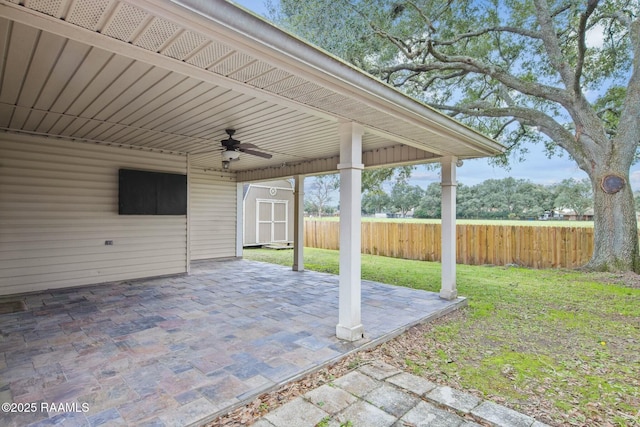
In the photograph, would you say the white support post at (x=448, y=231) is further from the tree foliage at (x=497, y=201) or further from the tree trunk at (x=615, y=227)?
the tree foliage at (x=497, y=201)

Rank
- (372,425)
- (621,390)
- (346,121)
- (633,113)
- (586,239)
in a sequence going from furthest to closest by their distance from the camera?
(586,239) < (633,113) < (346,121) < (621,390) < (372,425)

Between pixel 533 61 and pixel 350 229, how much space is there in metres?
9.65

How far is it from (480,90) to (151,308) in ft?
37.7

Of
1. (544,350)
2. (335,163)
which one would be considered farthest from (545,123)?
(544,350)

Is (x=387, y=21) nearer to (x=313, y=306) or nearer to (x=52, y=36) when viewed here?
(x=313, y=306)

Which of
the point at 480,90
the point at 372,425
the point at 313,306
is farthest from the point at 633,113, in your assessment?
the point at 372,425

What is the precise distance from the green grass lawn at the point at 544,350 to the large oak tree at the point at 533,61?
9.14 feet

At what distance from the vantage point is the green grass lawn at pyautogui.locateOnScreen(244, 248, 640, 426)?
254cm

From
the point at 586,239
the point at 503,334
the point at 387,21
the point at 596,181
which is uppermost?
the point at 387,21

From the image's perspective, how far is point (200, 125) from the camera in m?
4.57

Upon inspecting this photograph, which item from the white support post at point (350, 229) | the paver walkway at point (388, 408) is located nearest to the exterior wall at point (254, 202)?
the white support post at point (350, 229)

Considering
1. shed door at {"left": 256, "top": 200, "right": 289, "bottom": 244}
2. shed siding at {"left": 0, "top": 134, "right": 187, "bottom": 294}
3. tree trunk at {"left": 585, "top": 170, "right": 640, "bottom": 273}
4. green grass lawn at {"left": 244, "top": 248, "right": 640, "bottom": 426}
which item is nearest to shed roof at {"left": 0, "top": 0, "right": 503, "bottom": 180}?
shed siding at {"left": 0, "top": 134, "right": 187, "bottom": 294}

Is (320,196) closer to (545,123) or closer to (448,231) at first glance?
(545,123)

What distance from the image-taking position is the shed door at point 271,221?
13.5 meters
